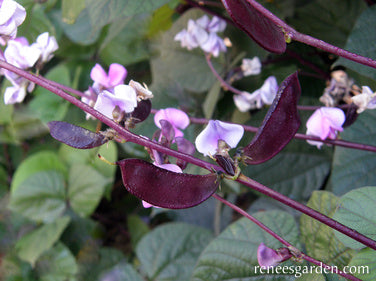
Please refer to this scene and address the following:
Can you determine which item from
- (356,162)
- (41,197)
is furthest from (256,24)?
(41,197)

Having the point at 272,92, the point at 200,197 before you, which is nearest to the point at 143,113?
the point at 200,197

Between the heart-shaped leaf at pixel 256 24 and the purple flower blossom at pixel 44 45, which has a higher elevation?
the heart-shaped leaf at pixel 256 24

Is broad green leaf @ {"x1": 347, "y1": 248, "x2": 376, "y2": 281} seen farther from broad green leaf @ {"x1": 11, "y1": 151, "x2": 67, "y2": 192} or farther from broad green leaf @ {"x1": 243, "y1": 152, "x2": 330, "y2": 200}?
broad green leaf @ {"x1": 11, "y1": 151, "x2": 67, "y2": 192}

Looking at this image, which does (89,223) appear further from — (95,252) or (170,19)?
(170,19)

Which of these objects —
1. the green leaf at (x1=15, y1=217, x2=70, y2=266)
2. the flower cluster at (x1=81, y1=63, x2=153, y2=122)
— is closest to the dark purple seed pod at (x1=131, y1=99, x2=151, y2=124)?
the flower cluster at (x1=81, y1=63, x2=153, y2=122)

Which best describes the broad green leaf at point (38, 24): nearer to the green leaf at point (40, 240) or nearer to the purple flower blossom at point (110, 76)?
the purple flower blossom at point (110, 76)

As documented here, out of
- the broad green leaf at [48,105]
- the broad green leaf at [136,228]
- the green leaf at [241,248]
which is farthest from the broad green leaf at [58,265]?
the green leaf at [241,248]
